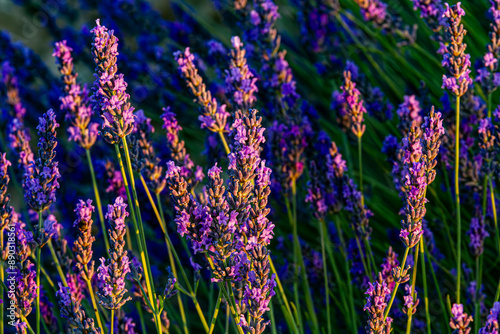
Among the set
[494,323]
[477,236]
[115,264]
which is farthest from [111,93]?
[477,236]

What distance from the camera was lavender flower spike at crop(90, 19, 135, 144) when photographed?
1134 mm

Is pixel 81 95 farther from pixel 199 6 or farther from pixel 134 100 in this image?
pixel 199 6

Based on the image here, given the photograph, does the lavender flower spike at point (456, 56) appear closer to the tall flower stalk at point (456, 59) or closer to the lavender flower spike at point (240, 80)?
the tall flower stalk at point (456, 59)

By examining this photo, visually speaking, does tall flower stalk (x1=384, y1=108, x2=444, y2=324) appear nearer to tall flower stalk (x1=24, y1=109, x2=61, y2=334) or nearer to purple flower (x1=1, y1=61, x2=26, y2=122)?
tall flower stalk (x1=24, y1=109, x2=61, y2=334)

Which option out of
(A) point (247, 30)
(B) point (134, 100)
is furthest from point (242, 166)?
(B) point (134, 100)

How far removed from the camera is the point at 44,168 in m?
1.23

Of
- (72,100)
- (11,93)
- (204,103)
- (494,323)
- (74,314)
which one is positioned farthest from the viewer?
(11,93)

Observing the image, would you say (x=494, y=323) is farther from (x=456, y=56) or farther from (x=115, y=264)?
(x=115, y=264)

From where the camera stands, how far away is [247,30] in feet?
6.11

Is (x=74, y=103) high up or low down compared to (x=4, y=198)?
up

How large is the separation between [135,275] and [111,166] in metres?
0.50

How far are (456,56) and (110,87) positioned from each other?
0.81 meters

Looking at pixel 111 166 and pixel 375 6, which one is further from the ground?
pixel 375 6

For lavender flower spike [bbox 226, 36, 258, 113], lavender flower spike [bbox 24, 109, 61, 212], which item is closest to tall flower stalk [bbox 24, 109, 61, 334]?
lavender flower spike [bbox 24, 109, 61, 212]
